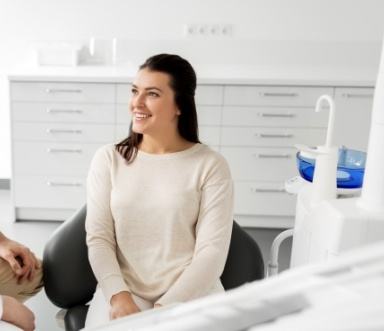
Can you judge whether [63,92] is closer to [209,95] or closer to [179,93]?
[209,95]

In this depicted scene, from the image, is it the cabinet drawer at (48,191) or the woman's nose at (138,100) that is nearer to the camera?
the woman's nose at (138,100)

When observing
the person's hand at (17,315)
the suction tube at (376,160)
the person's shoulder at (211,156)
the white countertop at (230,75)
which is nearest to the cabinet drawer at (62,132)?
the white countertop at (230,75)

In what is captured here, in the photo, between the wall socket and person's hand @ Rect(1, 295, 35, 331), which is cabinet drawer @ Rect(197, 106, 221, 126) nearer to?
the wall socket

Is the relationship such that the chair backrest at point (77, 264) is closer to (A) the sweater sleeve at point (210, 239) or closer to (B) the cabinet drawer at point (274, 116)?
(A) the sweater sleeve at point (210, 239)

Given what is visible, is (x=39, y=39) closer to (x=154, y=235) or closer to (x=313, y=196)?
(x=154, y=235)

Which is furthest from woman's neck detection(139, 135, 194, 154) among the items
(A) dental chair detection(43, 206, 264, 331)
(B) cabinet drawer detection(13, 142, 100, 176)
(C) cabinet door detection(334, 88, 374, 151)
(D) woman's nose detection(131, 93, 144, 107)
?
(C) cabinet door detection(334, 88, 374, 151)

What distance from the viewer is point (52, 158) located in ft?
9.95

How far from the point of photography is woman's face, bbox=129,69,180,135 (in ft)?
4.86

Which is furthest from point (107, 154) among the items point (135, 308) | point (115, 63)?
point (115, 63)

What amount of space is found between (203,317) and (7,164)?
3632 mm

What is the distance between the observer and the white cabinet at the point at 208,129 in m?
2.94

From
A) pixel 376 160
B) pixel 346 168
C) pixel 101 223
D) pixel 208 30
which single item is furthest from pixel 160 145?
pixel 208 30

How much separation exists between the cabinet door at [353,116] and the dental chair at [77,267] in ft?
5.55

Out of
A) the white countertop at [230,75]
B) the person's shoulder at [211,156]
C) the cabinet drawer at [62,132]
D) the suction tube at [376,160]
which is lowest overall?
the cabinet drawer at [62,132]
